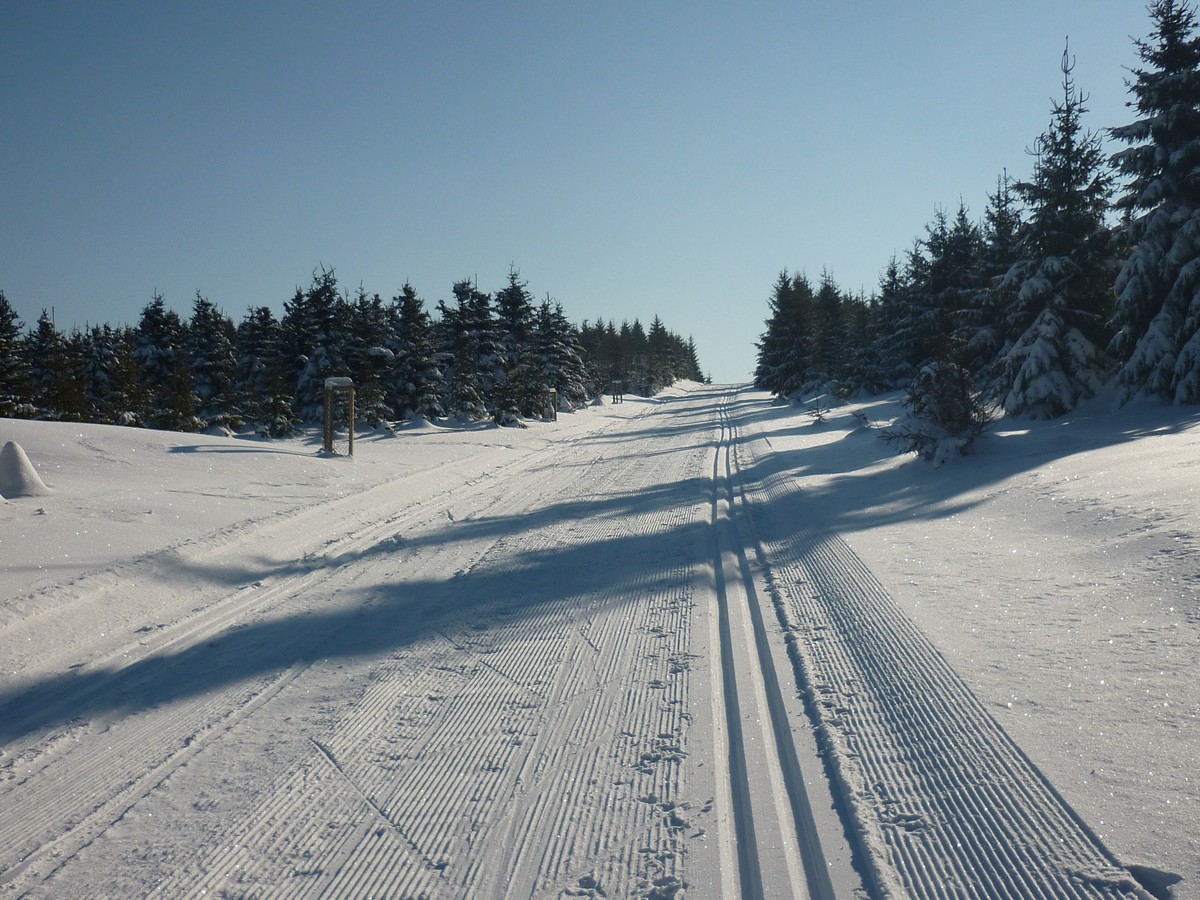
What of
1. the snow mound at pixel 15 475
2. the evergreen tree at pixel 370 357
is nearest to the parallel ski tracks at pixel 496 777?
the snow mound at pixel 15 475

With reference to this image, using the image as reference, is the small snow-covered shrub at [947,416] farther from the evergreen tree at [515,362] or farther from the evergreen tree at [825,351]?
the evergreen tree at [825,351]

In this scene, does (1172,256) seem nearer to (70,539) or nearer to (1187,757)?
(1187,757)

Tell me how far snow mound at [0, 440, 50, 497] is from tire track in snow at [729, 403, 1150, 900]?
406 inches

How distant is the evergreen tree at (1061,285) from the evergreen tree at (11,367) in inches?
1215

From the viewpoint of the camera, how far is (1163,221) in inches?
598

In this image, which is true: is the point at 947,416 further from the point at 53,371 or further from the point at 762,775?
the point at 53,371

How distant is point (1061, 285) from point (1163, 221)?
2280 millimetres

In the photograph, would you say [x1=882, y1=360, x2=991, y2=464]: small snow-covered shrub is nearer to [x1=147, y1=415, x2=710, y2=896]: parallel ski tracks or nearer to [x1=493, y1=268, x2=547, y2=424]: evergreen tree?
[x1=147, y1=415, x2=710, y2=896]: parallel ski tracks

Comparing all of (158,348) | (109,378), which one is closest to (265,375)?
(158,348)

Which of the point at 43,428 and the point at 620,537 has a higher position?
the point at 43,428

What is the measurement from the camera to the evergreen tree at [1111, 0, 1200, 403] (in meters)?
14.3

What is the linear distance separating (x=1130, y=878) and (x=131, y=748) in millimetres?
4936

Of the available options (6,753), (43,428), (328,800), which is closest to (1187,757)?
(328,800)

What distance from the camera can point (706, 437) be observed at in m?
24.1
